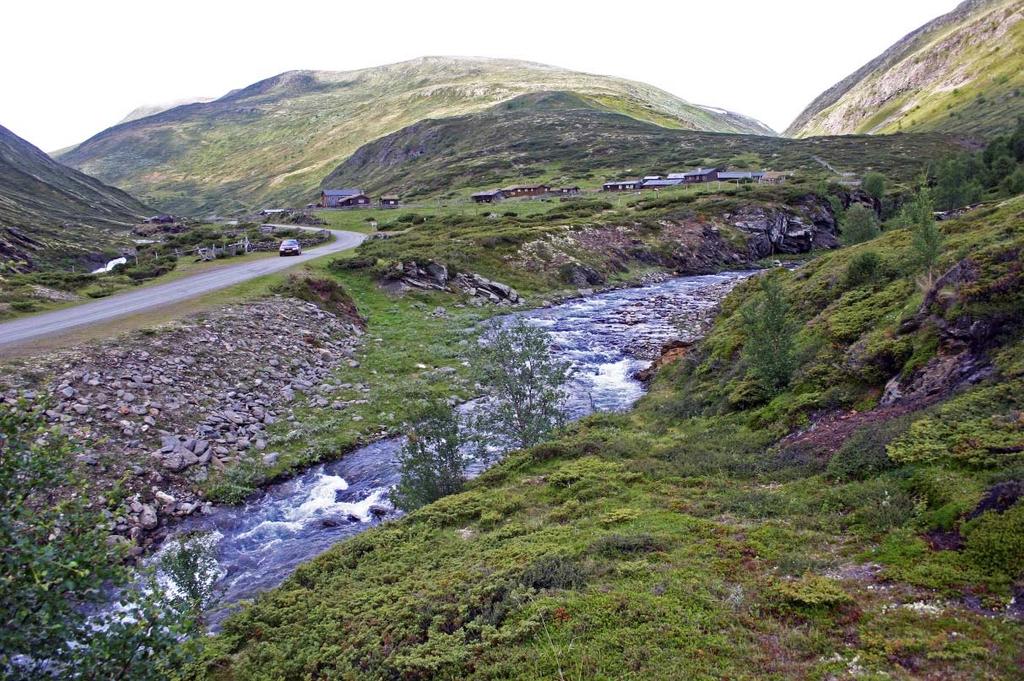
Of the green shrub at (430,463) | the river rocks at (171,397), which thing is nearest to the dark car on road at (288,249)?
the river rocks at (171,397)

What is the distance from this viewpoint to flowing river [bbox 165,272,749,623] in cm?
1919

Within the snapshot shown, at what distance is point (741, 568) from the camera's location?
38.1 ft

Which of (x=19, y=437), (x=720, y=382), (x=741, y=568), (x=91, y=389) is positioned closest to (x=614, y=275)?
(x=720, y=382)

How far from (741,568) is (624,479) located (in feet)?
21.7

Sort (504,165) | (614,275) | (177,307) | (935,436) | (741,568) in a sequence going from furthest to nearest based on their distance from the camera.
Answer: (504,165)
(614,275)
(177,307)
(935,436)
(741,568)

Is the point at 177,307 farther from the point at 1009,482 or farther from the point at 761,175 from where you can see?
the point at 761,175

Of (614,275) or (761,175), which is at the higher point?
(761,175)

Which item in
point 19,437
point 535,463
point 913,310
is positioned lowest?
point 535,463

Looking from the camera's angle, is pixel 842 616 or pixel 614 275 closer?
pixel 842 616

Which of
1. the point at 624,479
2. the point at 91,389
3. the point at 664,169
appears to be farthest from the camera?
the point at 664,169

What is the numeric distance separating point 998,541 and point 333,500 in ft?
69.3

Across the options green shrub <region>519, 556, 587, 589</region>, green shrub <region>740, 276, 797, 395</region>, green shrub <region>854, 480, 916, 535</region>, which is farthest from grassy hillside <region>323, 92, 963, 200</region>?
green shrub <region>519, 556, 587, 589</region>

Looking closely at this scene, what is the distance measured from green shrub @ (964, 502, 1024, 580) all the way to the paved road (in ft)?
125

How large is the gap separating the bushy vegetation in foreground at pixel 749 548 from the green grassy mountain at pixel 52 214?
35728 millimetres
